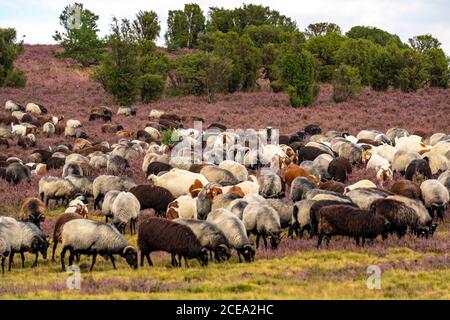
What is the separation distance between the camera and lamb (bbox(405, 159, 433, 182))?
30172 millimetres

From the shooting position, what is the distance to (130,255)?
1808cm

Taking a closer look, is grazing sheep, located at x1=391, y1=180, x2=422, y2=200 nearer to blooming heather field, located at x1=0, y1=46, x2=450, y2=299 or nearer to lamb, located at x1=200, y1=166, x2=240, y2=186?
blooming heather field, located at x1=0, y1=46, x2=450, y2=299

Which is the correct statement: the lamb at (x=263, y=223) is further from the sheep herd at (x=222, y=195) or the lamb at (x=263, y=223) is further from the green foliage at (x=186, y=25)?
the green foliage at (x=186, y=25)

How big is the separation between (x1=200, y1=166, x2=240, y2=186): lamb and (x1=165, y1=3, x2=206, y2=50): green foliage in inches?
3156

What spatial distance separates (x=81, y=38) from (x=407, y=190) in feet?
208

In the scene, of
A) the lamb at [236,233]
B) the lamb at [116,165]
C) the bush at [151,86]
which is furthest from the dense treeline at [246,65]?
the lamb at [236,233]

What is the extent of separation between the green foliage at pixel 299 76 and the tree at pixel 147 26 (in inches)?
1495

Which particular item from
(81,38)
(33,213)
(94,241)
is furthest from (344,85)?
(94,241)

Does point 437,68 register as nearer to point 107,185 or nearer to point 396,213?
point 107,185

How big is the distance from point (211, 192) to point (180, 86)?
4782 cm

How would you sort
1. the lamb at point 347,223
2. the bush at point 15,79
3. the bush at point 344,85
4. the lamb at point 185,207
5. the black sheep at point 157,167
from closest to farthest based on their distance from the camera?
the lamb at point 347,223 → the lamb at point 185,207 → the black sheep at point 157,167 → the bush at point 344,85 → the bush at point 15,79

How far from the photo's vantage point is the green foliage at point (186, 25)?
10756 centimetres
